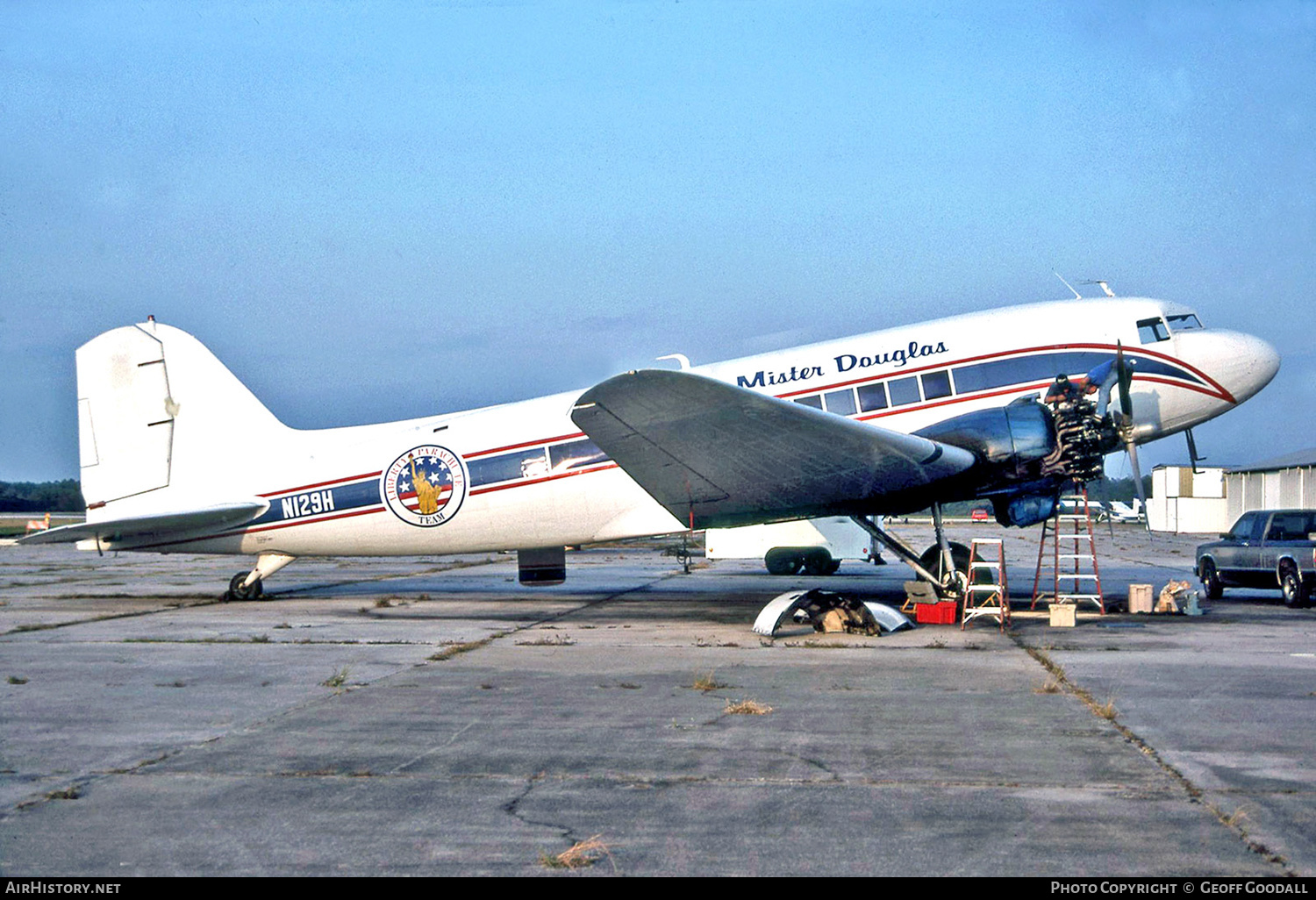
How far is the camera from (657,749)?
7.18 meters

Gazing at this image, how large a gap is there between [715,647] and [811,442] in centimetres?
266

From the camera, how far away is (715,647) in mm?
12219

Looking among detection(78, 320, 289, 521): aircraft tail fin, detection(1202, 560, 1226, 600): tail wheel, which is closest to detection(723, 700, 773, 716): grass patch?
detection(78, 320, 289, 521): aircraft tail fin

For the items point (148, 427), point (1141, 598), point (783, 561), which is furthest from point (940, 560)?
point (148, 427)

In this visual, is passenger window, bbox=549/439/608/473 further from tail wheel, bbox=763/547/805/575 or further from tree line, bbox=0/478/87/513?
tree line, bbox=0/478/87/513

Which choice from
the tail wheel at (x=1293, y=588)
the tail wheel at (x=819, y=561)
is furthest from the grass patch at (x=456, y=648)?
the tail wheel at (x=819, y=561)

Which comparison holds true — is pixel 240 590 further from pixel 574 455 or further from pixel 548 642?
pixel 548 642

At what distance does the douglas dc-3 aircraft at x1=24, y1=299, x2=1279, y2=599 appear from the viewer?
1309 centimetres

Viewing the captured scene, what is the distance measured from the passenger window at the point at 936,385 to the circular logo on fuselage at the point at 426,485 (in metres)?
7.03

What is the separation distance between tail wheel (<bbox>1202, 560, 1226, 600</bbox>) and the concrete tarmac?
5361mm

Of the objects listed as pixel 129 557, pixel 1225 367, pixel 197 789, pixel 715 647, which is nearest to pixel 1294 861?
pixel 197 789

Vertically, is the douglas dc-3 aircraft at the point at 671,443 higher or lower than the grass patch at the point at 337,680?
higher

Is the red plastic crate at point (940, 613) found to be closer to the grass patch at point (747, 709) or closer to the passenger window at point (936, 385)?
the passenger window at point (936, 385)

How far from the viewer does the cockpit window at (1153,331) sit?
50.6 feet
